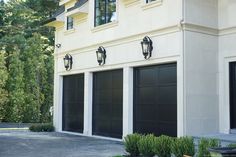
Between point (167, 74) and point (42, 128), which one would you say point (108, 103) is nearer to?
point (167, 74)

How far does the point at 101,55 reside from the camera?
51.4 feet

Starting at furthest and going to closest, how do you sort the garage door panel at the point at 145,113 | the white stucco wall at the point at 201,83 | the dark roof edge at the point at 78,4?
the dark roof edge at the point at 78,4
the garage door panel at the point at 145,113
the white stucco wall at the point at 201,83

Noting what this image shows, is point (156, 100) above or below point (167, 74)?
below

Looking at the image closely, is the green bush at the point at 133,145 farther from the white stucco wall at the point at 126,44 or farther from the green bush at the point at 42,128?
the green bush at the point at 42,128

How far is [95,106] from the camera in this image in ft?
54.6

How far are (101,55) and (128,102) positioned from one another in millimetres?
2604

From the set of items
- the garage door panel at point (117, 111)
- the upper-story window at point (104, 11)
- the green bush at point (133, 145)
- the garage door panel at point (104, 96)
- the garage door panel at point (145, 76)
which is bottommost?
the green bush at point (133, 145)

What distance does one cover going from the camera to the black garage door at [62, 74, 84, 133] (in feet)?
58.0

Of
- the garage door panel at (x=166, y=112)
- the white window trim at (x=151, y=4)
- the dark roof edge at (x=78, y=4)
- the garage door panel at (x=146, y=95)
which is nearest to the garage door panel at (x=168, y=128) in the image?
the garage door panel at (x=166, y=112)

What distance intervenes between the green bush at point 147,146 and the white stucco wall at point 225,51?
359 centimetres

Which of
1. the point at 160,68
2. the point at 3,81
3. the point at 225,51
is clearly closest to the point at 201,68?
the point at 225,51

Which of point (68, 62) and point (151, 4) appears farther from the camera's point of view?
point (68, 62)

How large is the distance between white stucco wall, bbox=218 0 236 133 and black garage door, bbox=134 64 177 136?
1560 millimetres

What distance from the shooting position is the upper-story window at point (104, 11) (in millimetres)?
15458
